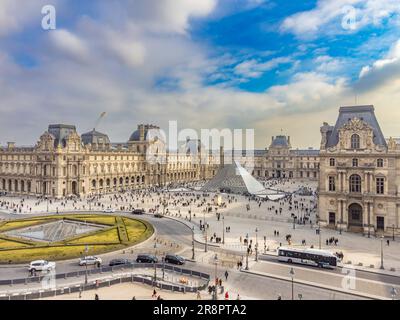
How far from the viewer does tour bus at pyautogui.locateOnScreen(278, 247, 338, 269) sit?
3281 cm

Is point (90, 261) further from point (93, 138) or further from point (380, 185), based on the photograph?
point (93, 138)

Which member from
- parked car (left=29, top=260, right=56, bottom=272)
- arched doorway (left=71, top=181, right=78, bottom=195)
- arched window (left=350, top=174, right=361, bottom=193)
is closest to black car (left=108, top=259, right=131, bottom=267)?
parked car (left=29, top=260, right=56, bottom=272)

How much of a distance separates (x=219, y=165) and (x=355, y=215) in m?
116

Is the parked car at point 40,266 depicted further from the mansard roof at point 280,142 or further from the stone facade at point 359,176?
the mansard roof at point 280,142

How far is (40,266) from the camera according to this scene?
3075 cm

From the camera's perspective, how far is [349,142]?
50.2 meters

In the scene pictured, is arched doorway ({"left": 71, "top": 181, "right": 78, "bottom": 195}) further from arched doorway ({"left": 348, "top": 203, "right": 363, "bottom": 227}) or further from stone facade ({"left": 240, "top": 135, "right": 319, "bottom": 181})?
stone facade ({"left": 240, "top": 135, "right": 319, "bottom": 181})

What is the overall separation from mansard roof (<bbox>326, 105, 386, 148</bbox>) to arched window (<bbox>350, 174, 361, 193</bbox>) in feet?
18.1

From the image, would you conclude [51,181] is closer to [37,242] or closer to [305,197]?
[37,242]

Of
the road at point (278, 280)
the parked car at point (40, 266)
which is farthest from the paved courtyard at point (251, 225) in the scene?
the parked car at point (40, 266)

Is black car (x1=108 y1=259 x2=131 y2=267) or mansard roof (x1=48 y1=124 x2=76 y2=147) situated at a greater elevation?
mansard roof (x1=48 y1=124 x2=76 y2=147)

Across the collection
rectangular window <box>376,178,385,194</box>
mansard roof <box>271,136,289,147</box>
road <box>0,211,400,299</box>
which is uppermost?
mansard roof <box>271,136,289,147</box>
